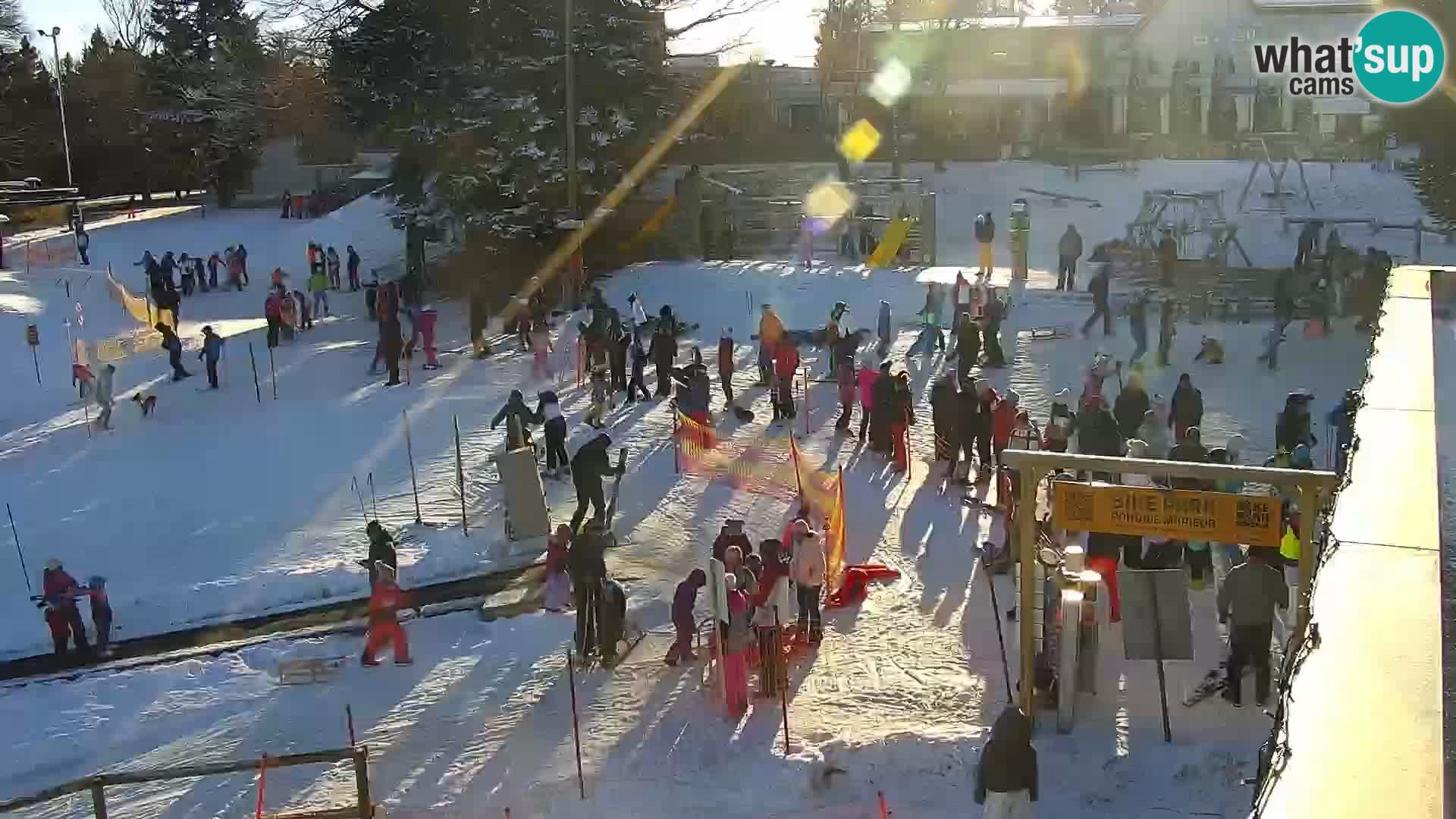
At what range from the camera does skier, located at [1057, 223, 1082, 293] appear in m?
25.2

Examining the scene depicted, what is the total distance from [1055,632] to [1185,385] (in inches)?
238

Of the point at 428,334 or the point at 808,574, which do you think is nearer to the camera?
the point at 808,574

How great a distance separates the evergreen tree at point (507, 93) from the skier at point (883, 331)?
1072cm

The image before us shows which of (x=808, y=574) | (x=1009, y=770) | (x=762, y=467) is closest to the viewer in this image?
(x=1009, y=770)

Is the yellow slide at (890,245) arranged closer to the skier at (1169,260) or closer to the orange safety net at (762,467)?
the skier at (1169,260)

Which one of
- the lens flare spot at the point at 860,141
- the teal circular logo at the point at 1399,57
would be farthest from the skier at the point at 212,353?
the teal circular logo at the point at 1399,57

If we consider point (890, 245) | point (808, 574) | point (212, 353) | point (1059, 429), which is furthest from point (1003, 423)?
point (890, 245)

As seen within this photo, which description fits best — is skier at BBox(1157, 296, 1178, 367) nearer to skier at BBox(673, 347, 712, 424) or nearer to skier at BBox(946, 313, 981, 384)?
skier at BBox(946, 313, 981, 384)

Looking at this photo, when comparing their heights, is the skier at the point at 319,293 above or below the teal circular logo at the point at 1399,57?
below

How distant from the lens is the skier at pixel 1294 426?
43.5 feet

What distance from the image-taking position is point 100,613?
1195 centimetres

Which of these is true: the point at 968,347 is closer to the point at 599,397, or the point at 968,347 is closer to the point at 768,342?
the point at 768,342

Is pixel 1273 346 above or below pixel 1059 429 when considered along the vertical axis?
below

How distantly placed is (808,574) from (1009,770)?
3.97 m
